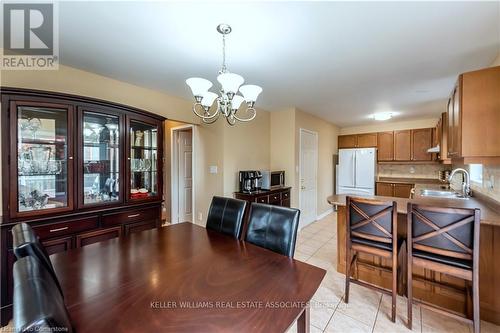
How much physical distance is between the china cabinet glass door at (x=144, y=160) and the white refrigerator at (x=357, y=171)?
14.9 ft

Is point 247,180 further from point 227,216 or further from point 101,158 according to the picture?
point 101,158

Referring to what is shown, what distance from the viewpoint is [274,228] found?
5.49 ft

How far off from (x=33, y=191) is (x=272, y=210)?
2185mm

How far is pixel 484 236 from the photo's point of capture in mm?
1877

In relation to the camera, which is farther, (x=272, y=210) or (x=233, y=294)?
(x=272, y=210)

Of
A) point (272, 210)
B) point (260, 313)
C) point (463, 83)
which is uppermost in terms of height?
point (463, 83)

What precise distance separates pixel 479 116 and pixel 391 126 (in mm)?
4093

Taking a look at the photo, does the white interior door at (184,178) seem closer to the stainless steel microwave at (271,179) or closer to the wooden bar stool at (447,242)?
the stainless steel microwave at (271,179)

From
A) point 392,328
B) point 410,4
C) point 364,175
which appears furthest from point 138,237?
point 364,175

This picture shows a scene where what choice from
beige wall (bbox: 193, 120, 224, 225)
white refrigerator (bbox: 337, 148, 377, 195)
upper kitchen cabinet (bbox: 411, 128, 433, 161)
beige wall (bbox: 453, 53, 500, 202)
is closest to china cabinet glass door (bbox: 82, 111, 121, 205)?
beige wall (bbox: 193, 120, 224, 225)

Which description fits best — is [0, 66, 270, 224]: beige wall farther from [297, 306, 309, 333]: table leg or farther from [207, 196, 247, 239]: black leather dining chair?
[297, 306, 309, 333]: table leg

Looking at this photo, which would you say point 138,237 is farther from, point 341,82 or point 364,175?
point 364,175

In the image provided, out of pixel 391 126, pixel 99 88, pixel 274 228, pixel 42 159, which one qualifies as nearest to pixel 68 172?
pixel 42 159

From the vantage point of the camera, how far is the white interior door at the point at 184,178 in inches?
179
